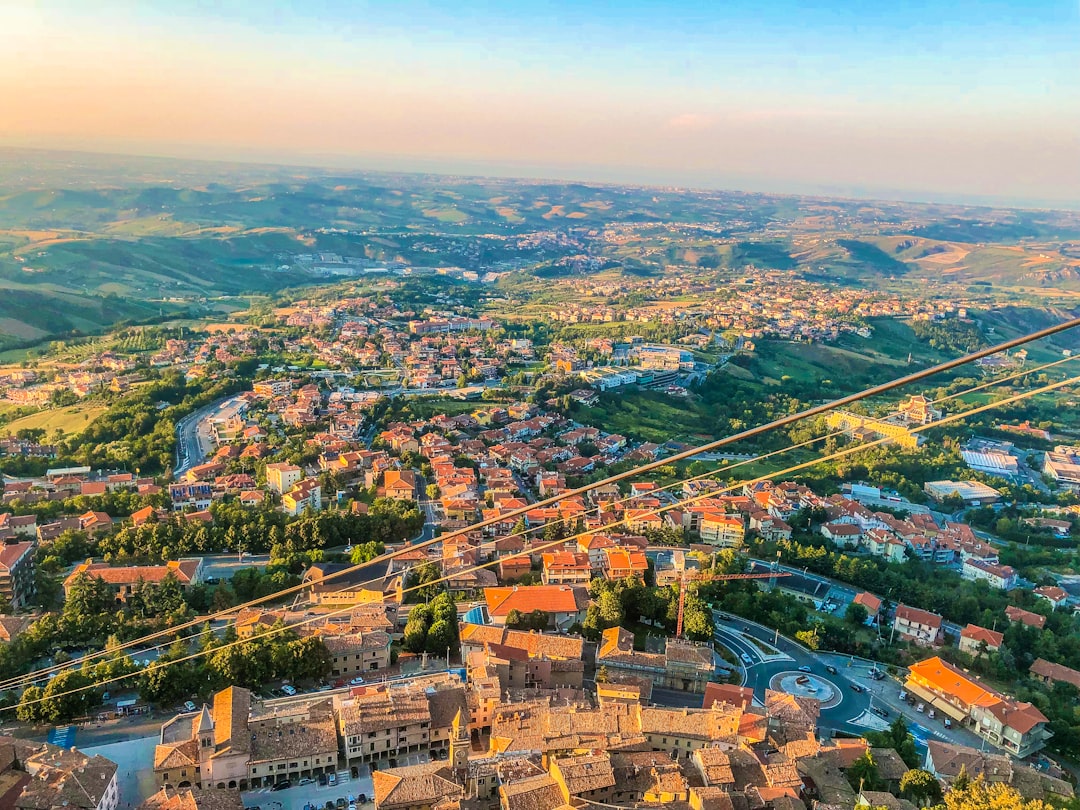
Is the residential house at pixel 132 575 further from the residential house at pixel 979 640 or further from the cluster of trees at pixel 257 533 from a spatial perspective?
the residential house at pixel 979 640

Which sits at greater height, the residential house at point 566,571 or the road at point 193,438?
the residential house at point 566,571

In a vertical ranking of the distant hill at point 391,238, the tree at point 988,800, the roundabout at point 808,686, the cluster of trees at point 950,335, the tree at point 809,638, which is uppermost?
the distant hill at point 391,238

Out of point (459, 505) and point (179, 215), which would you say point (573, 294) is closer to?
point (459, 505)

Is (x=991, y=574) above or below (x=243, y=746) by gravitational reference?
below

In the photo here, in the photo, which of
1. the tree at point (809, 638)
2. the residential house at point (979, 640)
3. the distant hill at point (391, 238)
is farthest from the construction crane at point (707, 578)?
the distant hill at point (391, 238)

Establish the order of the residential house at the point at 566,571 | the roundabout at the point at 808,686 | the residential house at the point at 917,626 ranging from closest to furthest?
the roundabout at the point at 808,686, the residential house at the point at 917,626, the residential house at the point at 566,571

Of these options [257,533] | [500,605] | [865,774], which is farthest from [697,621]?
[257,533]

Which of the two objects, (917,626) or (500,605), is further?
(917,626)

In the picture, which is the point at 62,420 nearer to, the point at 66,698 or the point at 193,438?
the point at 193,438
